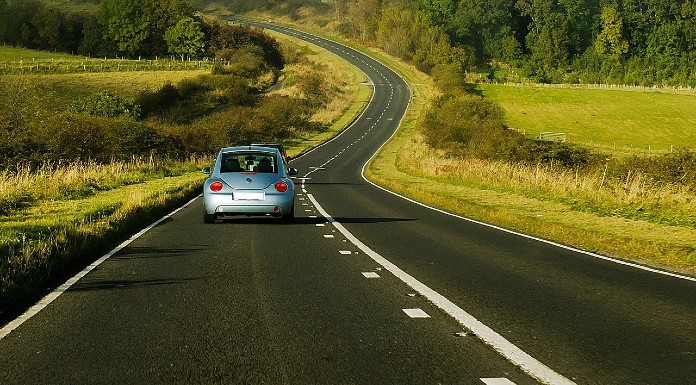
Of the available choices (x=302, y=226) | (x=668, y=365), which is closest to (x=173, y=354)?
(x=668, y=365)

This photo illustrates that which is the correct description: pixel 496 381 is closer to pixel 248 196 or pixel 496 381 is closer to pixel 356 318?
pixel 356 318

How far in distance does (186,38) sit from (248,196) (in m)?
108

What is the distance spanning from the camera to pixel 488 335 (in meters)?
7.23

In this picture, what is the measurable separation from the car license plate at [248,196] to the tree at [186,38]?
106829 mm

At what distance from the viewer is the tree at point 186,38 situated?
120312 millimetres

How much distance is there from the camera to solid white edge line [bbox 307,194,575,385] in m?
5.92

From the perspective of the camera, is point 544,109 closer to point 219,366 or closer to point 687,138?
point 687,138

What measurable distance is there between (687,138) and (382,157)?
32217 mm

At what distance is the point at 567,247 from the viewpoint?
1475cm

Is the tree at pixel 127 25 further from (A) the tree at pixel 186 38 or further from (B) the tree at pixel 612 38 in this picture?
(B) the tree at pixel 612 38

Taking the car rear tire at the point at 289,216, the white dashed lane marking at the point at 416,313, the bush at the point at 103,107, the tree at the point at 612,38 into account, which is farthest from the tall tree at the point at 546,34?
the white dashed lane marking at the point at 416,313

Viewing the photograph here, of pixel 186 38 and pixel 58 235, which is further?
pixel 186 38

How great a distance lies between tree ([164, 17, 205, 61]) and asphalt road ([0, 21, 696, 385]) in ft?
359

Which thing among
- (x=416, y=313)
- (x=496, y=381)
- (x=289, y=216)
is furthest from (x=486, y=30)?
(x=496, y=381)
